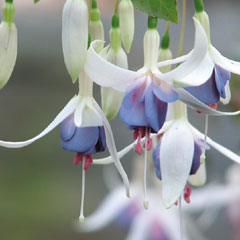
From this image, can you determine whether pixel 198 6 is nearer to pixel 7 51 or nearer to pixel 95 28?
pixel 95 28

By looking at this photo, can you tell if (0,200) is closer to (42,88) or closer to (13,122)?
(13,122)

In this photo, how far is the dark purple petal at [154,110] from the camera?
0.98 m

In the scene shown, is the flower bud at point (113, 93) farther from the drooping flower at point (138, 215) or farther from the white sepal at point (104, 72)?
the drooping flower at point (138, 215)

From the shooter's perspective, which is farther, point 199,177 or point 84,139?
point 199,177

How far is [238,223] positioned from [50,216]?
3021 millimetres

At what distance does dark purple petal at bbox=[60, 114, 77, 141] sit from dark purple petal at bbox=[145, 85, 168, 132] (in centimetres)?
12

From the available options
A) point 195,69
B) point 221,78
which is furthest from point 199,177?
point 195,69

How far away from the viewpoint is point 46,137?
19.2 ft

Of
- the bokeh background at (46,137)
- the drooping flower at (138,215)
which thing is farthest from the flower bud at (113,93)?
the bokeh background at (46,137)

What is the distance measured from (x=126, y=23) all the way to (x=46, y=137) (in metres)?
4.79

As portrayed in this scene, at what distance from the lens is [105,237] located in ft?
16.2

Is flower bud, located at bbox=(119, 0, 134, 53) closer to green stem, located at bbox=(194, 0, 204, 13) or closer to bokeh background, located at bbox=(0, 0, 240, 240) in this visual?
green stem, located at bbox=(194, 0, 204, 13)

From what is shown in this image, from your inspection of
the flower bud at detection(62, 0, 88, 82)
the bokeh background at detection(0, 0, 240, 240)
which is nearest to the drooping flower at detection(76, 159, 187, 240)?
the flower bud at detection(62, 0, 88, 82)

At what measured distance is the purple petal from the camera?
0.96m
